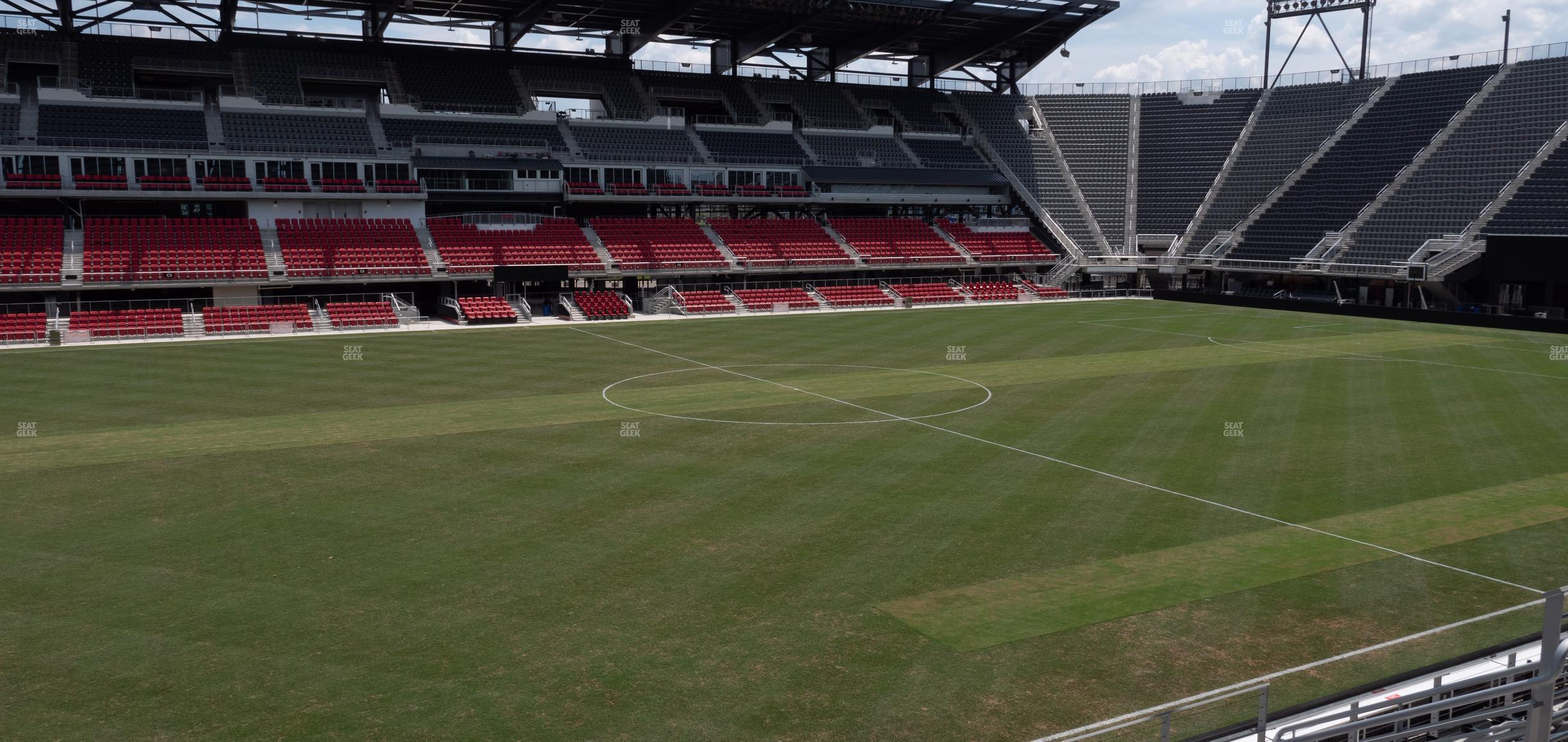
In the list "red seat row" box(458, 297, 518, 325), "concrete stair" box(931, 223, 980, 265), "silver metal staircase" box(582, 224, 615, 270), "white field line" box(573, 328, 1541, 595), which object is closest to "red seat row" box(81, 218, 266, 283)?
"red seat row" box(458, 297, 518, 325)

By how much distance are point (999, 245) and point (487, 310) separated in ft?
124

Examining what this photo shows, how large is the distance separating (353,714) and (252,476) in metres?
11.6

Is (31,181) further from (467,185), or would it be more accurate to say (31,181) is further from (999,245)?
(999,245)

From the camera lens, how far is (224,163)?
55.3 meters

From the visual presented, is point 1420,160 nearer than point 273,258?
No

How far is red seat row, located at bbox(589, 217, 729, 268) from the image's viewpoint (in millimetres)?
61000

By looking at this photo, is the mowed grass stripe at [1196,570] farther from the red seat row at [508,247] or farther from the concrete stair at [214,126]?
the concrete stair at [214,126]

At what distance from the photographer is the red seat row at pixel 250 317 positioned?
46.3 metres

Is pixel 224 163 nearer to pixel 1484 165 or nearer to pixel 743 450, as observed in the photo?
pixel 743 450

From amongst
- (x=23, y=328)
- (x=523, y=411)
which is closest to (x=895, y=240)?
(x=523, y=411)

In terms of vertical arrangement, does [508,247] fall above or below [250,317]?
above

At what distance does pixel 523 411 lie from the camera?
27406 millimetres

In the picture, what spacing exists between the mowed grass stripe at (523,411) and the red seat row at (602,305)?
21.1 meters

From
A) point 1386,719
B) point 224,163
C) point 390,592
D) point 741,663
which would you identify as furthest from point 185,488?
point 224,163
